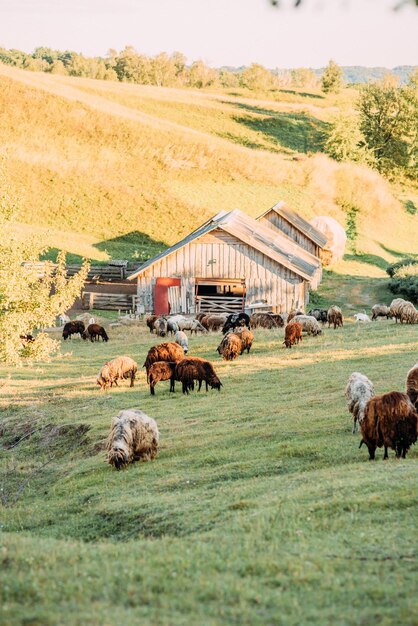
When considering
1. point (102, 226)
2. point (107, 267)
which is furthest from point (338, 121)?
point (107, 267)

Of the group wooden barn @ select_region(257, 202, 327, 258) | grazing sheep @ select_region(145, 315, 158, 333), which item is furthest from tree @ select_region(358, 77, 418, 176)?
grazing sheep @ select_region(145, 315, 158, 333)

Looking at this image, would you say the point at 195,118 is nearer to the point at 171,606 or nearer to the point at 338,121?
the point at 338,121

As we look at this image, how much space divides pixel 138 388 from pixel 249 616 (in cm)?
1822

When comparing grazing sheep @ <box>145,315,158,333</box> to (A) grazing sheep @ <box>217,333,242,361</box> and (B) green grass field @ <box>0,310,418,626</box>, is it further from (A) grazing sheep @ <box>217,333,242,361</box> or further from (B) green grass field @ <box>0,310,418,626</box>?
(B) green grass field @ <box>0,310,418,626</box>

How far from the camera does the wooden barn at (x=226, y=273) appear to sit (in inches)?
1850

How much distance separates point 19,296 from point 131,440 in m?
10.3

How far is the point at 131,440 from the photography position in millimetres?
16953

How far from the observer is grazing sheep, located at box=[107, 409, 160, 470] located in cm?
1672

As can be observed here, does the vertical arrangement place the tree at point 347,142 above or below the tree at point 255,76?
below

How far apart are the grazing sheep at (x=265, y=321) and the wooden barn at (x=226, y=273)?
670 centimetres

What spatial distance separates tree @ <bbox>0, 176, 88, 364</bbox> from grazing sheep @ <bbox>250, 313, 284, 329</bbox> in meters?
14.3

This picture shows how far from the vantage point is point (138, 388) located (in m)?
25.8

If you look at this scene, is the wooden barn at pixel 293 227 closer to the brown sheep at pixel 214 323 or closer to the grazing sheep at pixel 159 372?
the brown sheep at pixel 214 323

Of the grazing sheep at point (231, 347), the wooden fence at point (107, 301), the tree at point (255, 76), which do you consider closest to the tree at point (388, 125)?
the wooden fence at point (107, 301)
